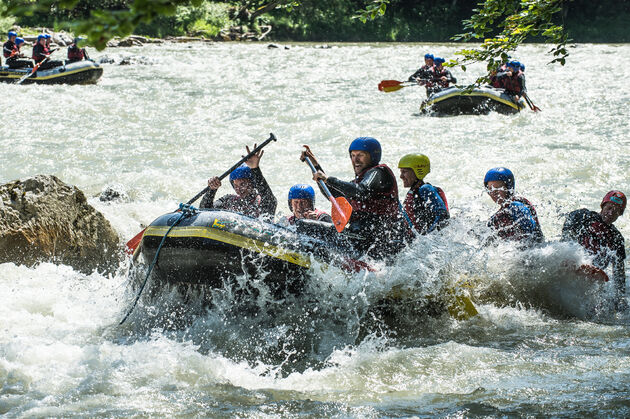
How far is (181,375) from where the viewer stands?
453 cm

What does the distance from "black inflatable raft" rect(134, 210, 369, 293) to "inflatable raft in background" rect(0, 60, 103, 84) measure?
45.5ft

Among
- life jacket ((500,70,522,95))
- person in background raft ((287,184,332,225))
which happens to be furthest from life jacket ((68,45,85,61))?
person in background raft ((287,184,332,225))

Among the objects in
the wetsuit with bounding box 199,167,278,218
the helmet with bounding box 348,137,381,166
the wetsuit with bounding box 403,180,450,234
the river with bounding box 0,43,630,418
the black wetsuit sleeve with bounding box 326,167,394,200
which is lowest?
the river with bounding box 0,43,630,418

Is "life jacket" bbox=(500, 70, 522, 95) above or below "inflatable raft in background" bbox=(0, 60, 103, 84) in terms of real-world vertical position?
above

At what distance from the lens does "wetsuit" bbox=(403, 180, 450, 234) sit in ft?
19.5

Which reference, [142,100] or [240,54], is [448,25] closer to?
[240,54]

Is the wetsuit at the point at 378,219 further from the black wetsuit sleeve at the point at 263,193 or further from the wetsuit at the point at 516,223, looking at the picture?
the black wetsuit sleeve at the point at 263,193

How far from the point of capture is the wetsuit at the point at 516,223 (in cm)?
582

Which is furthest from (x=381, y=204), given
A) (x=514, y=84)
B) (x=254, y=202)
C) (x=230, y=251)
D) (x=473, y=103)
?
(x=514, y=84)

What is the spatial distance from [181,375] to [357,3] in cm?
4018

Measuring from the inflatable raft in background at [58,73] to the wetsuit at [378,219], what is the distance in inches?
554

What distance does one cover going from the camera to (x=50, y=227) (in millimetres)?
6164

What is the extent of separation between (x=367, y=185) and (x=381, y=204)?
0.73 ft

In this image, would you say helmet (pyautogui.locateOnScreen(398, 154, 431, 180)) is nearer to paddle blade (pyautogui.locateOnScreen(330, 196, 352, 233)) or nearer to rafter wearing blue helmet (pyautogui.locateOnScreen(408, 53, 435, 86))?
paddle blade (pyautogui.locateOnScreen(330, 196, 352, 233))
